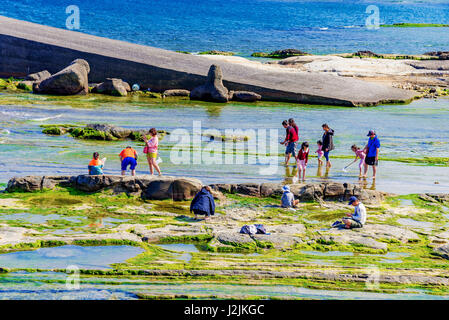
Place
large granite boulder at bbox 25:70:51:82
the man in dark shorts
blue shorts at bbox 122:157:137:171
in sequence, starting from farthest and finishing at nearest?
1. large granite boulder at bbox 25:70:51:82
2. the man in dark shorts
3. blue shorts at bbox 122:157:137:171

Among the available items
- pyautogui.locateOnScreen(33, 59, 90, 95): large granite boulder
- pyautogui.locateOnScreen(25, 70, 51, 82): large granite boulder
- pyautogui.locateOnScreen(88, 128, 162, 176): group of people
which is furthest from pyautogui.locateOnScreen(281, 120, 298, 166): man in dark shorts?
pyautogui.locateOnScreen(25, 70, 51, 82): large granite boulder

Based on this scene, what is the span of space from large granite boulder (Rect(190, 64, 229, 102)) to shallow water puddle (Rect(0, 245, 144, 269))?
775 inches

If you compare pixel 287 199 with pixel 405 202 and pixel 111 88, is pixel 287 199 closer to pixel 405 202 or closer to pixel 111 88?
pixel 405 202

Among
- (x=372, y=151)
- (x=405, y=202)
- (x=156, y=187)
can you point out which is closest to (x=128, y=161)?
(x=156, y=187)

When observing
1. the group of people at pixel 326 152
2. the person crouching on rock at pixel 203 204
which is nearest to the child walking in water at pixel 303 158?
the group of people at pixel 326 152

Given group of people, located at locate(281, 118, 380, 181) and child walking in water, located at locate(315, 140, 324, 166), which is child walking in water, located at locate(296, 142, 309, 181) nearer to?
group of people, located at locate(281, 118, 380, 181)

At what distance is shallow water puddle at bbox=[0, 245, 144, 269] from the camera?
35.6 ft

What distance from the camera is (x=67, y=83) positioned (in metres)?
30.4

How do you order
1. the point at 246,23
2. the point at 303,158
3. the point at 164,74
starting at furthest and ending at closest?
the point at 246,23
the point at 164,74
the point at 303,158

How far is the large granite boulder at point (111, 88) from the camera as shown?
3164 cm

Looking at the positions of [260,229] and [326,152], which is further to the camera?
[326,152]

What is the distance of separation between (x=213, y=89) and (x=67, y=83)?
729 centimetres

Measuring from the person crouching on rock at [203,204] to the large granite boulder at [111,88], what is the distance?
18.5 m

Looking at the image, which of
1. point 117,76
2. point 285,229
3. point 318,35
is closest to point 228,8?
point 318,35
